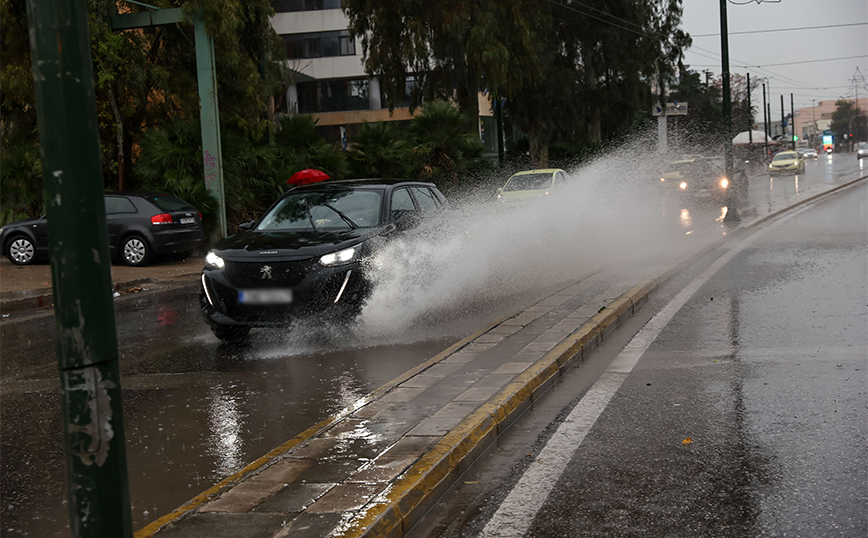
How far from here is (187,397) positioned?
6496 mm

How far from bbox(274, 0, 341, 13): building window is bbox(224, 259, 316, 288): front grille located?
2036 inches

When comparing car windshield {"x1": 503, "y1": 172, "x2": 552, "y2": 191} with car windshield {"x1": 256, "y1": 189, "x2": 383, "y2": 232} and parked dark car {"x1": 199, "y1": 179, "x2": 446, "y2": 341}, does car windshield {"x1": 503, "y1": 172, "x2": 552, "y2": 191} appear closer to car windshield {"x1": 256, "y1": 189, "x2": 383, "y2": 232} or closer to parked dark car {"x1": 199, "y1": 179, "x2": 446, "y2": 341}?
car windshield {"x1": 256, "y1": 189, "x2": 383, "y2": 232}

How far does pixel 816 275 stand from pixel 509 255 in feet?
14.8

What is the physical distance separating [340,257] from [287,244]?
55cm

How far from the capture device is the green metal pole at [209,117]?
1916cm

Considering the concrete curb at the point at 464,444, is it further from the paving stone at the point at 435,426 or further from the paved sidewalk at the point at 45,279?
the paved sidewalk at the point at 45,279

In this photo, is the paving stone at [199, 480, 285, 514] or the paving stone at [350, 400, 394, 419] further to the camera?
the paving stone at [350, 400, 394, 419]

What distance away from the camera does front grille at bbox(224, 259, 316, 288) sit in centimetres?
795

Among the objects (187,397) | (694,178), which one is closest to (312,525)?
(187,397)

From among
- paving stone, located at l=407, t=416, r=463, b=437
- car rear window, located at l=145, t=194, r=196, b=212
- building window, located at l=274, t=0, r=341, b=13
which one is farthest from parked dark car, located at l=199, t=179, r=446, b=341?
building window, located at l=274, t=0, r=341, b=13

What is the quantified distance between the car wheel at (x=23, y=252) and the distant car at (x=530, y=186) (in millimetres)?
11746

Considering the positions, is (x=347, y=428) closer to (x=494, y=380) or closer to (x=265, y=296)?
(x=494, y=380)

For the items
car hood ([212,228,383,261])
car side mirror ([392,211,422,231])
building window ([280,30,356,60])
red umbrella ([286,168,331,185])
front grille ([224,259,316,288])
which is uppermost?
building window ([280,30,356,60])

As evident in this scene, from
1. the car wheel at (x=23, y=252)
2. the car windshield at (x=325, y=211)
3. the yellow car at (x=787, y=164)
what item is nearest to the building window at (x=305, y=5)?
the yellow car at (x=787, y=164)
